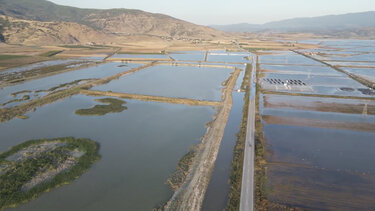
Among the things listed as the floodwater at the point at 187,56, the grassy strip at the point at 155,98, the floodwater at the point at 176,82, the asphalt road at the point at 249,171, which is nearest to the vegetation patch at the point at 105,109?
the grassy strip at the point at 155,98

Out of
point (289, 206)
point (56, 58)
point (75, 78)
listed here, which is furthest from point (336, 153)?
point (56, 58)

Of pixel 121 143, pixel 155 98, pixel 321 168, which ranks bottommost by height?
pixel 121 143

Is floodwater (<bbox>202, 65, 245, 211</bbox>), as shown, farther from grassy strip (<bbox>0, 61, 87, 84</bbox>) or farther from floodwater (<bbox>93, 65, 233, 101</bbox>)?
grassy strip (<bbox>0, 61, 87, 84</bbox>)

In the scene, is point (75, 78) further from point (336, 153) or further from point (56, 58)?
point (336, 153)

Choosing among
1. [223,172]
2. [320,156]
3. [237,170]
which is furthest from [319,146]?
[223,172]

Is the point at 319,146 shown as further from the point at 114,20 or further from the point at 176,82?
the point at 114,20

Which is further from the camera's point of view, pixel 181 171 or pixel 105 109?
pixel 105 109

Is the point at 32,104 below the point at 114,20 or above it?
below
